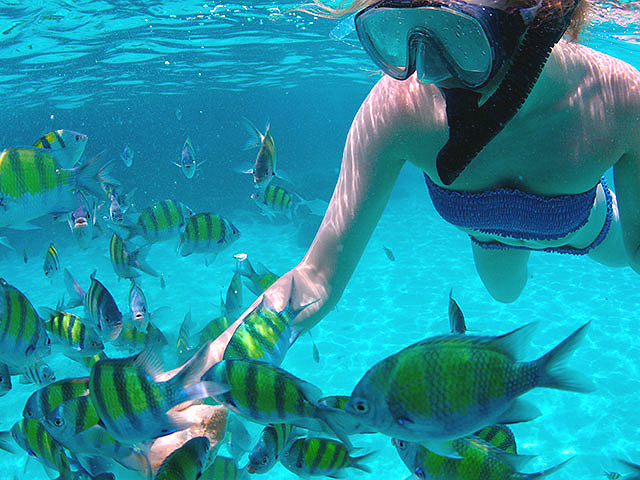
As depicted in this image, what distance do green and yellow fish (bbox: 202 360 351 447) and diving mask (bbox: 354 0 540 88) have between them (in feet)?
4.46

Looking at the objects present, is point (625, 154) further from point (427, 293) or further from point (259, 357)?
point (427, 293)

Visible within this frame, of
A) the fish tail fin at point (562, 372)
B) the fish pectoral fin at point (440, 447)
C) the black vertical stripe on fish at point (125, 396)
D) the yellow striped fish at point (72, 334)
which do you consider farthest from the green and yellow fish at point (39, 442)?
the fish tail fin at point (562, 372)

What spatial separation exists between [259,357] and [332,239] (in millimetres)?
1109

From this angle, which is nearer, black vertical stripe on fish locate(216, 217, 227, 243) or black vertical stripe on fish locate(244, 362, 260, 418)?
black vertical stripe on fish locate(244, 362, 260, 418)

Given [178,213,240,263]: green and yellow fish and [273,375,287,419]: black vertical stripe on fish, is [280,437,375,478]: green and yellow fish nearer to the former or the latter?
[273,375,287,419]: black vertical stripe on fish

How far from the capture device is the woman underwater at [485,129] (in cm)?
153

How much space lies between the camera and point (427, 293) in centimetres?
1302

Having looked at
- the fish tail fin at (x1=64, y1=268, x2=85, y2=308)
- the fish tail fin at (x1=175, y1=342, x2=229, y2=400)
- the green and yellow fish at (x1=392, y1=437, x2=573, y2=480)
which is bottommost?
the fish tail fin at (x1=64, y1=268, x2=85, y2=308)

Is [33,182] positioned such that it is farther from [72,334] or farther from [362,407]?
[362,407]

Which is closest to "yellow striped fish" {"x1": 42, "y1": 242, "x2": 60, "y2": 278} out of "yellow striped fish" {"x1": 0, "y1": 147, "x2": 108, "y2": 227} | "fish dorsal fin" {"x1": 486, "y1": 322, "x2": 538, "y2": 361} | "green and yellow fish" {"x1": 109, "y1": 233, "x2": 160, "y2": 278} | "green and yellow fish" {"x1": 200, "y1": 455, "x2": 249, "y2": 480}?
"green and yellow fish" {"x1": 109, "y1": 233, "x2": 160, "y2": 278}

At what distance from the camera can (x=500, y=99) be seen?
150 centimetres

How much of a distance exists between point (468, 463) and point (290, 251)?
54.0ft

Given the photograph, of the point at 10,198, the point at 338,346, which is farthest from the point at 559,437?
the point at 10,198

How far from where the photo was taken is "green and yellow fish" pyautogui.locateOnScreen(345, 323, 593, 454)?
130cm
